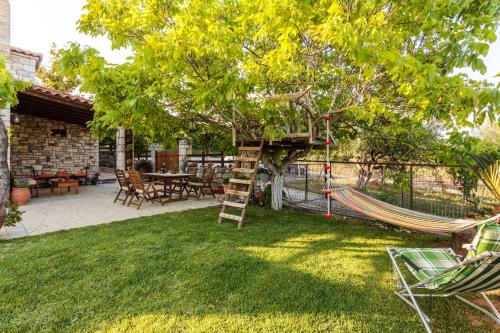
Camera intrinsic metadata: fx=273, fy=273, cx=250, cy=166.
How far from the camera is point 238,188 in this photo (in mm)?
6203

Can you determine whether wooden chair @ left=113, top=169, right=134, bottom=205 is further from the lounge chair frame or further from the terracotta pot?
the lounge chair frame


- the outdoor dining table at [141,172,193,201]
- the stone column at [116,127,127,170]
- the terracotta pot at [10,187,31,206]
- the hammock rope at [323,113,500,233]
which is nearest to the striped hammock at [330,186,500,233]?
the hammock rope at [323,113,500,233]

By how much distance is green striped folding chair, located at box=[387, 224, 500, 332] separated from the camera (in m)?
1.91

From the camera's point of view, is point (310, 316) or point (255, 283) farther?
point (255, 283)

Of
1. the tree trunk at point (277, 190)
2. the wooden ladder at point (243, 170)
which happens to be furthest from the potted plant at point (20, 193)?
the tree trunk at point (277, 190)

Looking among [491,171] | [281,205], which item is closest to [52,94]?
[281,205]

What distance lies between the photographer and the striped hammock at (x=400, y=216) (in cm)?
312

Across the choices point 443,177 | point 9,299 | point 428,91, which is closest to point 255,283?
point 9,299

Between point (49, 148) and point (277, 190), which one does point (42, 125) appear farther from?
point (277, 190)

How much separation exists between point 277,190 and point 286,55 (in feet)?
13.4

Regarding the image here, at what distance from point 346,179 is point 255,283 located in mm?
4509

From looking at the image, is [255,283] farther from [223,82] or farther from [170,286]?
[223,82]

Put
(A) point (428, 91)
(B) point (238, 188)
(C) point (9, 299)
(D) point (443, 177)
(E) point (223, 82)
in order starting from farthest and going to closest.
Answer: (B) point (238, 188) < (D) point (443, 177) < (E) point (223, 82) < (A) point (428, 91) < (C) point (9, 299)

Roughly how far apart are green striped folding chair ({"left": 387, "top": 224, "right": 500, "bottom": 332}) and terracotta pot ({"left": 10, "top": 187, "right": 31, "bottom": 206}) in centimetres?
904
